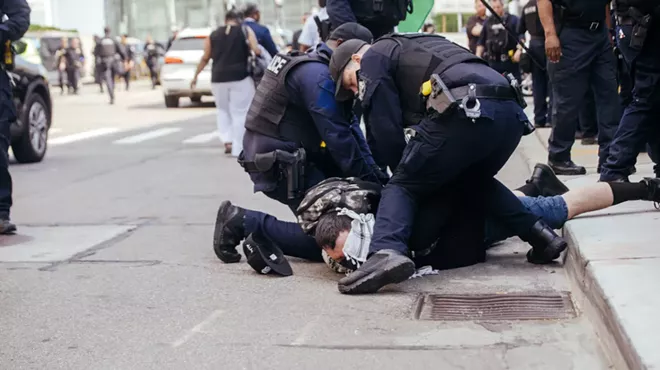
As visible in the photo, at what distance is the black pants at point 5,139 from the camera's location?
24.3 feet

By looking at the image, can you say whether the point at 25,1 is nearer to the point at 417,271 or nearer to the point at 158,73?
the point at 417,271

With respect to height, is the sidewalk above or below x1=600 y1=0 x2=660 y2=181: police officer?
below

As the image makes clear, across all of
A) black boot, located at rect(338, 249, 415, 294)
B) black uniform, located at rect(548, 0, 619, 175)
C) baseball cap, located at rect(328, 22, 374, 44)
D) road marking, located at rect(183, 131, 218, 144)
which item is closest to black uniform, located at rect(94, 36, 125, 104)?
road marking, located at rect(183, 131, 218, 144)

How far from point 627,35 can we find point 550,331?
2.63 meters

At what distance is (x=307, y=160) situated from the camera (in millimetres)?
6242

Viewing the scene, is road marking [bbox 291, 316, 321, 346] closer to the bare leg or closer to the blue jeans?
the blue jeans

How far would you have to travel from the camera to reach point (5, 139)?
7535 mm

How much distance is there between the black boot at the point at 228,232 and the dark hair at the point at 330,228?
2.35 feet

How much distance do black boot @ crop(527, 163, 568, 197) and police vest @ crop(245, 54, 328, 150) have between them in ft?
4.36

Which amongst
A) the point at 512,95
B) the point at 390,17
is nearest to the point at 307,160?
the point at 512,95

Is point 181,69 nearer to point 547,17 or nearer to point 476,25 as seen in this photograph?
point 476,25

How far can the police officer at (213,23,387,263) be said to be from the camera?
19.5 ft

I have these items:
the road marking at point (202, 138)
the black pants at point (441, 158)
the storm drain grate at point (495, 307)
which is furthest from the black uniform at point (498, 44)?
the storm drain grate at point (495, 307)

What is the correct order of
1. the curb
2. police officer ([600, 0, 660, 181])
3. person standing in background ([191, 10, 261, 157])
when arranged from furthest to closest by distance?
person standing in background ([191, 10, 261, 157]), police officer ([600, 0, 660, 181]), the curb
